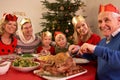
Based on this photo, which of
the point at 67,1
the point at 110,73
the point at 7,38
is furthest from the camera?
the point at 67,1

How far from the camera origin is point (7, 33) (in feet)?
7.71

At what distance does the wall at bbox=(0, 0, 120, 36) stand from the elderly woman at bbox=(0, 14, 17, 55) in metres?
1.69

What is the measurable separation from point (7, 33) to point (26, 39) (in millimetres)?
285

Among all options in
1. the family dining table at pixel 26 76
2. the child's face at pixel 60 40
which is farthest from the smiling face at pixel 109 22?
the child's face at pixel 60 40

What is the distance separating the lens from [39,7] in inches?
172

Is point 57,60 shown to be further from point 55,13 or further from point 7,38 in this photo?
point 55,13

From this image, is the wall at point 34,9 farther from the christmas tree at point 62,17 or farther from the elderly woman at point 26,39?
the elderly woman at point 26,39

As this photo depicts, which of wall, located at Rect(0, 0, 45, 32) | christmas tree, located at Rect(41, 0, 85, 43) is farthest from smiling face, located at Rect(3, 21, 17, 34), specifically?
wall, located at Rect(0, 0, 45, 32)

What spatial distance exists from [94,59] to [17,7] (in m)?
2.84

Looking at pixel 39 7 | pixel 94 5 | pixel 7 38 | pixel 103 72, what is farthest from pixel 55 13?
pixel 103 72

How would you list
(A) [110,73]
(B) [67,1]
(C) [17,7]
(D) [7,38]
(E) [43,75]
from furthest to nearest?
(C) [17,7]
(B) [67,1]
(D) [7,38]
(A) [110,73]
(E) [43,75]

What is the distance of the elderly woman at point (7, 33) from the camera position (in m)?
2.30

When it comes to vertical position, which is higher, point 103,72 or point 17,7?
point 17,7

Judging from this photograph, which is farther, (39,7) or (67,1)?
(39,7)
